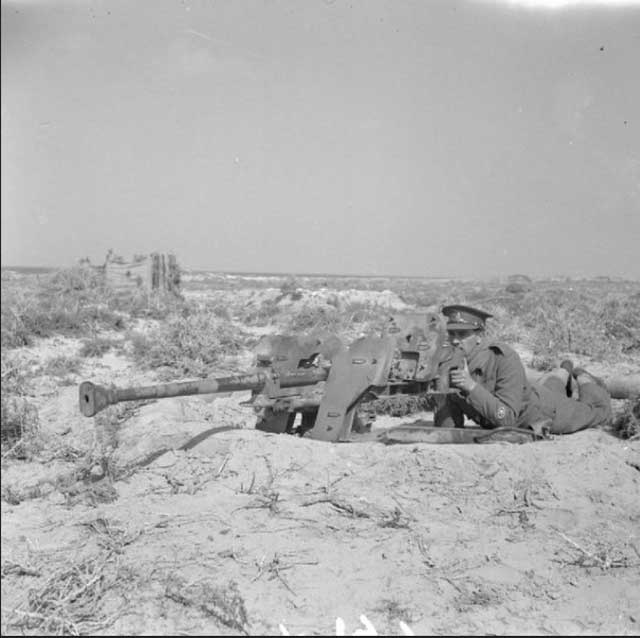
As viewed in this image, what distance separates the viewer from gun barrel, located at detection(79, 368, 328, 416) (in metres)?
3.96

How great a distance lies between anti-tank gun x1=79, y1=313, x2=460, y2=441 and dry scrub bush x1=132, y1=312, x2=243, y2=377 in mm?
3803

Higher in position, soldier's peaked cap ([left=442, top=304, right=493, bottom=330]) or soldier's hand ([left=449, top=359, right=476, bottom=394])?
soldier's peaked cap ([left=442, top=304, right=493, bottom=330])

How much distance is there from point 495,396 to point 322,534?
2454 mm

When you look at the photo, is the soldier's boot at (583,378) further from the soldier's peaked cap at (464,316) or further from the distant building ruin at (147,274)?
the distant building ruin at (147,274)

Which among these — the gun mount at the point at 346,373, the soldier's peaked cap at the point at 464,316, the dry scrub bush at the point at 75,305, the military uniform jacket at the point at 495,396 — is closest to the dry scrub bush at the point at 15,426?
the gun mount at the point at 346,373

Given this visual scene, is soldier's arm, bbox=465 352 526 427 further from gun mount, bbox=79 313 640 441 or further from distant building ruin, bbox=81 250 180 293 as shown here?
distant building ruin, bbox=81 250 180 293

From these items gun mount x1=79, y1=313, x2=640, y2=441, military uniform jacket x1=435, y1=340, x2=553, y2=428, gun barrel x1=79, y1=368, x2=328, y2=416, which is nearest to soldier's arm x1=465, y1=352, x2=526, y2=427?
military uniform jacket x1=435, y1=340, x2=553, y2=428

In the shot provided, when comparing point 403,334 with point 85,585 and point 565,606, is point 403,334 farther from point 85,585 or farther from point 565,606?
point 85,585

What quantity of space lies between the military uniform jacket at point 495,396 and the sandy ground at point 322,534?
1.33ft

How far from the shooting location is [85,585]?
3434 mm

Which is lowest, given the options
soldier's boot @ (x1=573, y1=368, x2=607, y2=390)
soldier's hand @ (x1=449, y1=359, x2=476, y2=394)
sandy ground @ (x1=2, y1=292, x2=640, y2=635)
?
sandy ground @ (x1=2, y1=292, x2=640, y2=635)

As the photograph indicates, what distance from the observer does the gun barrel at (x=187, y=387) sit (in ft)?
13.0

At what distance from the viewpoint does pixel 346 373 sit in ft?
19.9

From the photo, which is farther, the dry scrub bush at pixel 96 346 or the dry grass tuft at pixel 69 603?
the dry scrub bush at pixel 96 346
